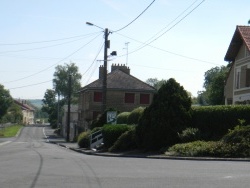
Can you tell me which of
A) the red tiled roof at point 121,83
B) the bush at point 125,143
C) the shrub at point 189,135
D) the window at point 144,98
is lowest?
the bush at point 125,143

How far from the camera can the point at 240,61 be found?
132 feet

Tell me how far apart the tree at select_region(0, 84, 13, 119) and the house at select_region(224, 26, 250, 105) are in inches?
3985

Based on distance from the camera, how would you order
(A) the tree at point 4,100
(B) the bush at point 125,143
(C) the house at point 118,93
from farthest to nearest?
1. (A) the tree at point 4,100
2. (C) the house at point 118,93
3. (B) the bush at point 125,143

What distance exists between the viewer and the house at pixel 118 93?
6906 cm

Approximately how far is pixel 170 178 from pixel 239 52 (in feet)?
93.6

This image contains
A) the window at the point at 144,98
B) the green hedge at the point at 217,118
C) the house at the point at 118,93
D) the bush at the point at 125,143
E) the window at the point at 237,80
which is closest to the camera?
the green hedge at the point at 217,118

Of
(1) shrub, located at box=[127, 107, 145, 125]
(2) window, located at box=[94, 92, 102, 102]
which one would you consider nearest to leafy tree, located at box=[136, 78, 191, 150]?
(1) shrub, located at box=[127, 107, 145, 125]

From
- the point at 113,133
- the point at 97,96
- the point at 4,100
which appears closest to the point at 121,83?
the point at 97,96

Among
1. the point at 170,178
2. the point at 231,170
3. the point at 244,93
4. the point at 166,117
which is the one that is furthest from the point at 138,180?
the point at 244,93

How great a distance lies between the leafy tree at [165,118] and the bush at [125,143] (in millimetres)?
1392

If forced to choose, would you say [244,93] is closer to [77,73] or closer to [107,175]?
[107,175]

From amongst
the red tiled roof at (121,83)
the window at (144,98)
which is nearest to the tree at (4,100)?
the red tiled roof at (121,83)

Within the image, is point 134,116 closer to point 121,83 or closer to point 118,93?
point 118,93

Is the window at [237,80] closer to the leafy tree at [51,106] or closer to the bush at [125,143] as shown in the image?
the bush at [125,143]
